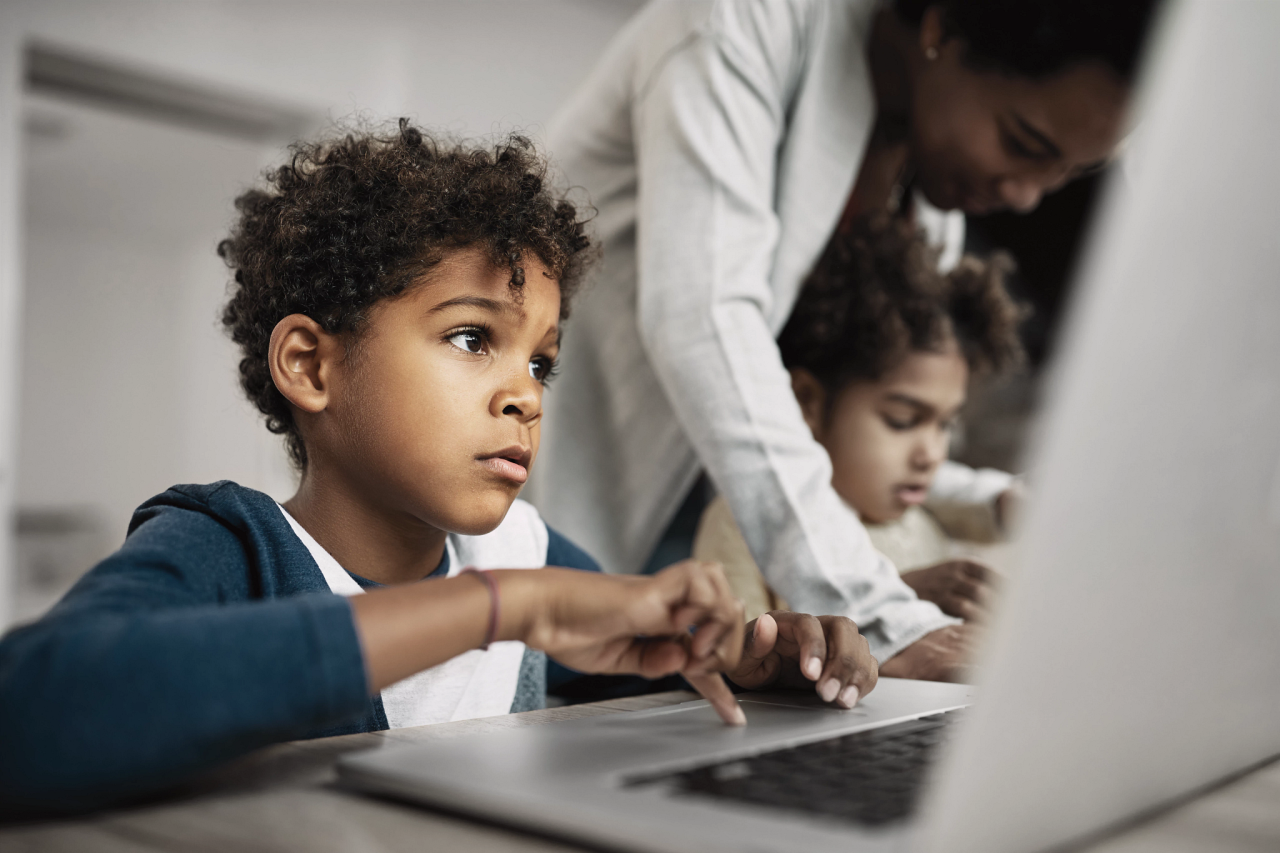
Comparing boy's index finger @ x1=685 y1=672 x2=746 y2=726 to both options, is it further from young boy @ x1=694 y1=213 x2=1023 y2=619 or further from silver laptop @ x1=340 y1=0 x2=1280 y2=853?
young boy @ x1=694 y1=213 x2=1023 y2=619

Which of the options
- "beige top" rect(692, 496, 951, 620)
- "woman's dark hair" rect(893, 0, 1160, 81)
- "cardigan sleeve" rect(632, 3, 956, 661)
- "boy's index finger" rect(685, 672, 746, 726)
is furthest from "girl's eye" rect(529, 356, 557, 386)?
"woman's dark hair" rect(893, 0, 1160, 81)

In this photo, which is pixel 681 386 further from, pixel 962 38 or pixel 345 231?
pixel 962 38

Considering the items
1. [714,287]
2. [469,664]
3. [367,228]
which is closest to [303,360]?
[367,228]

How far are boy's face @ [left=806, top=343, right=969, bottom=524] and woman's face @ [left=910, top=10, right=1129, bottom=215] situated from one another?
253mm

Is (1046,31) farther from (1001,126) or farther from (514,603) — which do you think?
(514,603)

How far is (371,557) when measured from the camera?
0.81 m

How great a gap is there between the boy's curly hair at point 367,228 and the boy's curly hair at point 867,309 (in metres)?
0.52

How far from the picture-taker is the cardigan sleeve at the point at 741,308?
0.91 meters

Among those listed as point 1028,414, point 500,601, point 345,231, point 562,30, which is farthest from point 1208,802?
point 562,30

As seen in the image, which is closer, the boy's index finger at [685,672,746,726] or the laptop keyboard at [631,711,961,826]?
the laptop keyboard at [631,711,961,826]

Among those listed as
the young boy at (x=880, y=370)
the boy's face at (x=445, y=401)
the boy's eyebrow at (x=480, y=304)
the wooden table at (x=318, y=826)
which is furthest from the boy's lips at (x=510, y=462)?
the young boy at (x=880, y=370)

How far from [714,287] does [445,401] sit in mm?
333

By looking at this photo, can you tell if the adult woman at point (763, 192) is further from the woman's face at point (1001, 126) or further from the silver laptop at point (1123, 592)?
the silver laptop at point (1123, 592)

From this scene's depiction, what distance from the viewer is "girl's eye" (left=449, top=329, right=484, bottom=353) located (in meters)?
0.77
